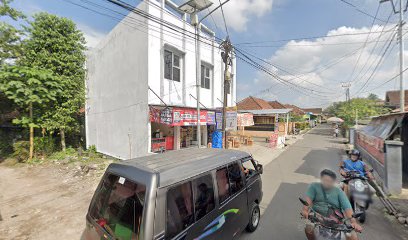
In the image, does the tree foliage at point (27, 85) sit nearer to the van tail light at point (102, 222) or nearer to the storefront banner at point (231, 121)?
the storefront banner at point (231, 121)

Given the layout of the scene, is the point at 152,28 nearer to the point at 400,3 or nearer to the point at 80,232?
the point at 80,232

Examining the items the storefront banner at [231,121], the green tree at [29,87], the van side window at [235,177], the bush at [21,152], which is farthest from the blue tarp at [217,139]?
the bush at [21,152]

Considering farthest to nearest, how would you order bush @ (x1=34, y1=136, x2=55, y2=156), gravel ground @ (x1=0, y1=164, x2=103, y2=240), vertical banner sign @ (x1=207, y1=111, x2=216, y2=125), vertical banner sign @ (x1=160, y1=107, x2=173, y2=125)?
vertical banner sign @ (x1=207, y1=111, x2=216, y2=125)
bush @ (x1=34, y1=136, x2=55, y2=156)
vertical banner sign @ (x1=160, y1=107, x2=173, y2=125)
gravel ground @ (x1=0, y1=164, x2=103, y2=240)

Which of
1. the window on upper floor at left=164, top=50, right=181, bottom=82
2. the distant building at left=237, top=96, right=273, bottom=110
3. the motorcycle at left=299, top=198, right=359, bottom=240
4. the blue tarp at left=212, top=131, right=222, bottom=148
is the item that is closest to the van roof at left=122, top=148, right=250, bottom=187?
the motorcycle at left=299, top=198, right=359, bottom=240

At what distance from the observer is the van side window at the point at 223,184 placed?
2.87m

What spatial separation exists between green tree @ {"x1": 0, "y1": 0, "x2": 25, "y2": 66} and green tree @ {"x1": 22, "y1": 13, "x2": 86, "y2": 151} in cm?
100

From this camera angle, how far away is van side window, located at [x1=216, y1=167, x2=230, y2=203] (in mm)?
2865

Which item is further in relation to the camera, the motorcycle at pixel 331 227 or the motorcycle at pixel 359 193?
the motorcycle at pixel 359 193

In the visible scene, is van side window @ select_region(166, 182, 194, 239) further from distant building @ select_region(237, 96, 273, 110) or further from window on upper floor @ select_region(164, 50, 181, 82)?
distant building @ select_region(237, 96, 273, 110)

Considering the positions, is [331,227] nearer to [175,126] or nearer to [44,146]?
[175,126]

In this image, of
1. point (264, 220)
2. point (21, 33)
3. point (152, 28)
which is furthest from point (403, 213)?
point (21, 33)

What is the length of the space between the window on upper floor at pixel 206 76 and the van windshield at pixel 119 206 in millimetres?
9979

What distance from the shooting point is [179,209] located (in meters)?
2.17

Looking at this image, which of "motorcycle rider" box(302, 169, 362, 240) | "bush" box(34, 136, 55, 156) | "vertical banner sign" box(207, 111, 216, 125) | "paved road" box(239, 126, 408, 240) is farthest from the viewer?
"vertical banner sign" box(207, 111, 216, 125)
